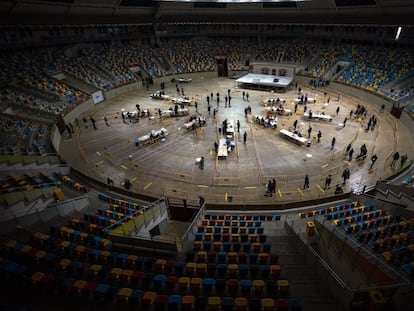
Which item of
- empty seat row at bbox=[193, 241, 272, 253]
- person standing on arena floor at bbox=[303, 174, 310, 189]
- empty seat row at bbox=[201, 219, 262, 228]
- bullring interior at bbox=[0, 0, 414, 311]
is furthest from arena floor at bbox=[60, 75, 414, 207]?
empty seat row at bbox=[193, 241, 272, 253]

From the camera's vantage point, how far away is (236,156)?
23297mm

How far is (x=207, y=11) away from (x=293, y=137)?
117 ft

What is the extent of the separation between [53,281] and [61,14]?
133 feet

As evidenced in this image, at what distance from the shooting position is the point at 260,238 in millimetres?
12414

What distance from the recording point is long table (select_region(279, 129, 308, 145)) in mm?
24323

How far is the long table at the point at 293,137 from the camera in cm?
2432

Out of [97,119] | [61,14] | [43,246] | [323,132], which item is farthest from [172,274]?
[61,14]

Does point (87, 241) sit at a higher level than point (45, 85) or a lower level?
lower

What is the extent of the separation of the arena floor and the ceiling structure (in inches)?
562

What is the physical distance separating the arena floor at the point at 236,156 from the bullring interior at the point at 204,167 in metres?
0.17

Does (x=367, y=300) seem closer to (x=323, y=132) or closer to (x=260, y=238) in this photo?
(x=260, y=238)

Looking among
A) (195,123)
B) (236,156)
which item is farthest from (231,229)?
(195,123)

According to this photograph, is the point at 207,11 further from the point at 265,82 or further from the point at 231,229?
the point at 231,229

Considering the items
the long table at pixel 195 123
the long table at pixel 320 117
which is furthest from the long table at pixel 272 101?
the long table at pixel 195 123
